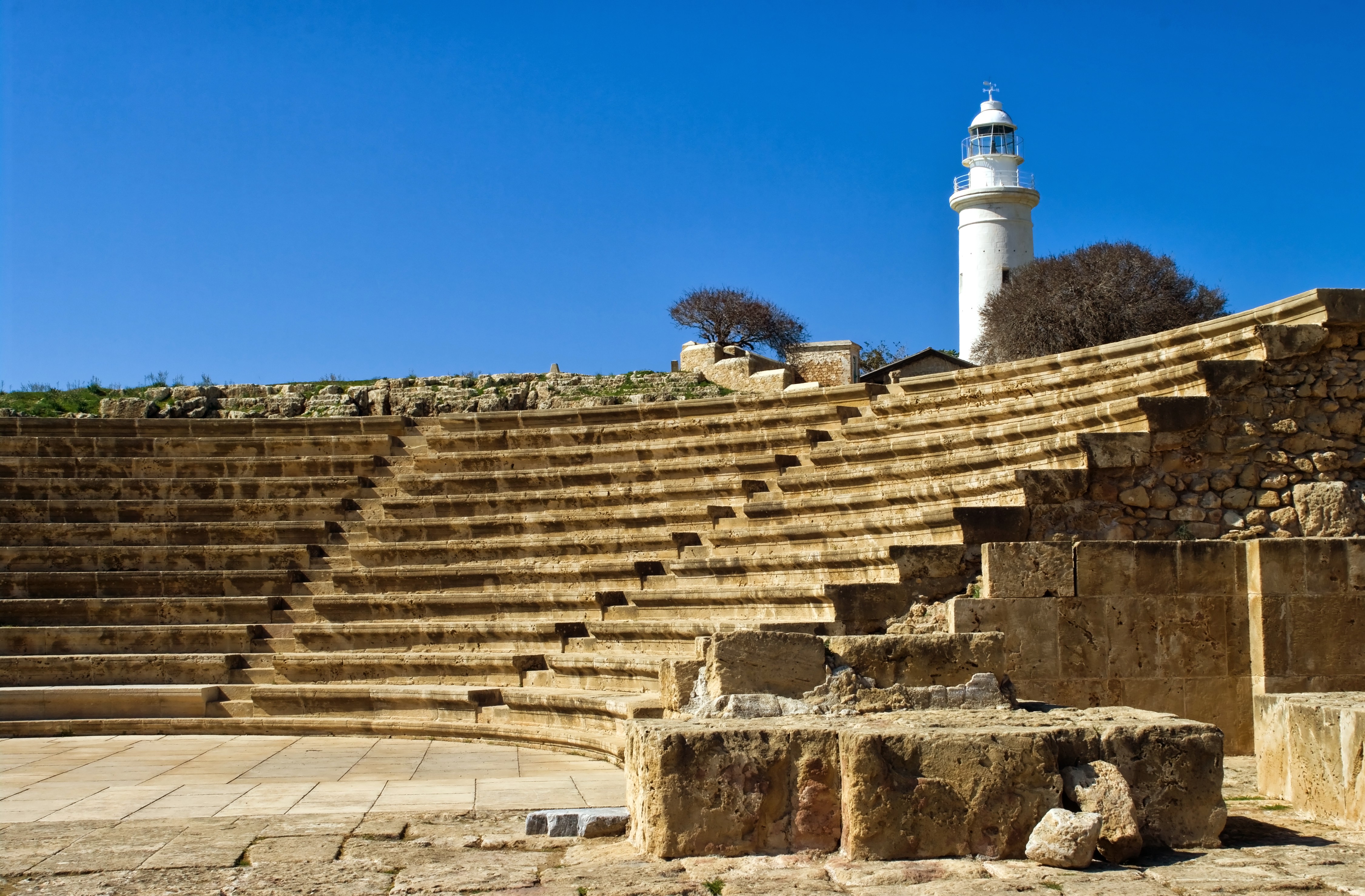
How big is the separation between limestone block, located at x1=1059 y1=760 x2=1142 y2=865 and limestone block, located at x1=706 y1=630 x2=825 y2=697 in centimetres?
116

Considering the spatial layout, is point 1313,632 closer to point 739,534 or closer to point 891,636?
point 891,636

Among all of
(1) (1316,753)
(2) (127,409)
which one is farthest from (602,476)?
(2) (127,409)

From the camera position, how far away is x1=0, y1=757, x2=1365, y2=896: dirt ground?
4344 millimetres

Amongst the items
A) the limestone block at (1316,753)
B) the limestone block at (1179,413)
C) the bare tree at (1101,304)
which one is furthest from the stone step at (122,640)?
the bare tree at (1101,304)

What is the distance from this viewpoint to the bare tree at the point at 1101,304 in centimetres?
2523

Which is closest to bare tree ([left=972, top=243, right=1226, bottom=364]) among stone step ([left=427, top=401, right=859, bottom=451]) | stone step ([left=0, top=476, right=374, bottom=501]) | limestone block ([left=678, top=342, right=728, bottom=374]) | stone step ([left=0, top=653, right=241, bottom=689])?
limestone block ([left=678, top=342, right=728, bottom=374])

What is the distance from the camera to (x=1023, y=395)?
10.6 metres

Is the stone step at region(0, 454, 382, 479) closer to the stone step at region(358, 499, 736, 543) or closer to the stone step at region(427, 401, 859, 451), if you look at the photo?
the stone step at region(427, 401, 859, 451)

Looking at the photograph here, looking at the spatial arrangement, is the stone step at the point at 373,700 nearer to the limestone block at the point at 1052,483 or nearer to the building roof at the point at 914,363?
the limestone block at the point at 1052,483

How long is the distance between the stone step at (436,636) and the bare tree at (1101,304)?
16.1 m

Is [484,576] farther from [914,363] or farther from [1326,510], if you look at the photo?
[914,363]

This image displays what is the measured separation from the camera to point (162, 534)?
1195 centimetres

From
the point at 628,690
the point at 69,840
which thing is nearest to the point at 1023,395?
the point at 628,690

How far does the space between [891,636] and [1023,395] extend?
5587mm
